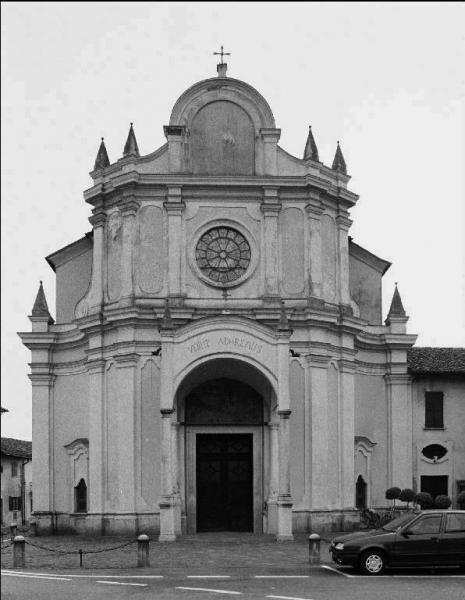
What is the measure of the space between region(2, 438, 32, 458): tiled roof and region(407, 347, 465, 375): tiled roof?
95.5 ft

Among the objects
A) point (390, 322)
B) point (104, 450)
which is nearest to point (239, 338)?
point (104, 450)

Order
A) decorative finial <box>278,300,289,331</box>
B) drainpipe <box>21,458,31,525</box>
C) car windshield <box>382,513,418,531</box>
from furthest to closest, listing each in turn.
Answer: drainpipe <box>21,458,31,525</box> < decorative finial <box>278,300,289,331</box> < car windshield <box>382,513,418,531</box>

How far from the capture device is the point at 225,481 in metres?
38.3

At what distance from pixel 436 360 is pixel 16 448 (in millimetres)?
33552

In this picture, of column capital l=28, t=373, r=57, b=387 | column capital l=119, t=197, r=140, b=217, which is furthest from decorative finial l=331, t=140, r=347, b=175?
column capital l=28, t=373, r=57, b=387

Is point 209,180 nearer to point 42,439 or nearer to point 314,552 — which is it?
point 42,439

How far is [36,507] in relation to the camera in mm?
40375

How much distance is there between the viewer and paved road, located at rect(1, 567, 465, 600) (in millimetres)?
21000

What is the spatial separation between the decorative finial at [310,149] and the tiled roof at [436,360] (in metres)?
9.43

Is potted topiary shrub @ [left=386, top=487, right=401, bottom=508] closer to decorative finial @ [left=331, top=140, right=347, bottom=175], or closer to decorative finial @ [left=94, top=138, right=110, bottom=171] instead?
decorative finial @ [left=331, top=140, right=347, bottom=175]

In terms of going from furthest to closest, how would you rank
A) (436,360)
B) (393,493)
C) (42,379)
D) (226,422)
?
(436,360) → (42,379) → (393,493) → (226,422)

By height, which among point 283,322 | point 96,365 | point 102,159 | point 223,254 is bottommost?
point 96,365

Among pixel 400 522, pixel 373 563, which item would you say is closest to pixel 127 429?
pixel 400 522

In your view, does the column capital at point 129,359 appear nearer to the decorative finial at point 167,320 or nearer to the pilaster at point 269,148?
the decorative finial at point 167,320
